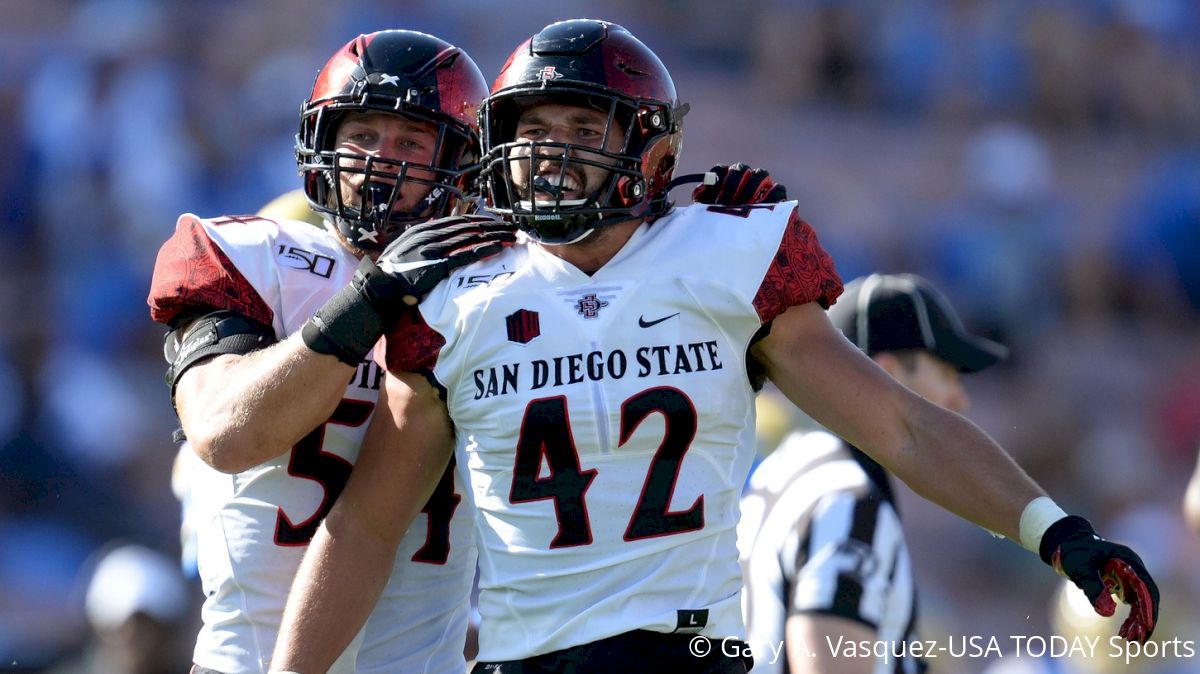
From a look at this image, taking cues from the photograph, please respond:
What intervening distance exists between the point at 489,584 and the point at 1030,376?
21.7 feet

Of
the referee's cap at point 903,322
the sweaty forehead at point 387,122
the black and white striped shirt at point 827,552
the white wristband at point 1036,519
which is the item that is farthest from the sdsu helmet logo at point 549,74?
the referee's cap at point 903,322

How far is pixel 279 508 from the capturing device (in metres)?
3.22

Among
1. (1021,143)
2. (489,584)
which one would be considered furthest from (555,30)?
(1021,143)

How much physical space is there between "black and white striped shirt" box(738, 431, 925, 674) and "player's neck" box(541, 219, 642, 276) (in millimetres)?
1071

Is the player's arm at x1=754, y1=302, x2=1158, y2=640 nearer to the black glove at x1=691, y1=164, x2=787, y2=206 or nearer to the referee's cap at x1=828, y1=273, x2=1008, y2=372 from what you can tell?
the black glove at x1=691, y1=164, x2=787, y2=206

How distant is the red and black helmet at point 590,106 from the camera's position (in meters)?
2.96

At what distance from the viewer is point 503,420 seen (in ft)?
9.29

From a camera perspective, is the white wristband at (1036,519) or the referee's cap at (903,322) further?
the referee's cap at (903,322)

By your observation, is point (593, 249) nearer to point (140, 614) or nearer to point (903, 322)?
point (903, 322)

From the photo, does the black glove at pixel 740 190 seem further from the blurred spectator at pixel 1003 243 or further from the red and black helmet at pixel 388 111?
the blurred spectator at pixel 1003 243

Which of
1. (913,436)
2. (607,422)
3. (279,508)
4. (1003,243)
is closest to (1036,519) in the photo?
(913,436)

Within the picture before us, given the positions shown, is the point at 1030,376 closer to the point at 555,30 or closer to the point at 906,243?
the point at 906,243

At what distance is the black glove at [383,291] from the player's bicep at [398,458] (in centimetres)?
13

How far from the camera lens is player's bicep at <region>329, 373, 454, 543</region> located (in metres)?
2.99
